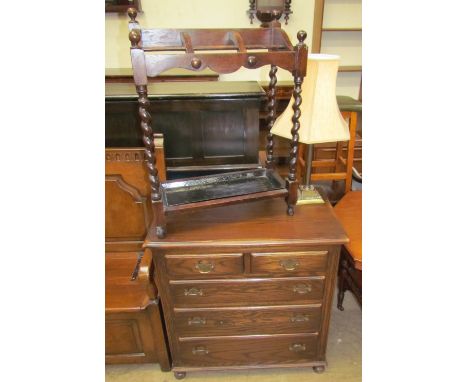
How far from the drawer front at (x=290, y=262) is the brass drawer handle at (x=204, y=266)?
17cm

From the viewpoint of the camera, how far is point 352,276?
1.79m

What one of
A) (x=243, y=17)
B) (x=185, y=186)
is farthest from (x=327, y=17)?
(x=185, y=186)

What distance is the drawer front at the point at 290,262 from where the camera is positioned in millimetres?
1264

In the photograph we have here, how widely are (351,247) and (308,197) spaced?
37cm

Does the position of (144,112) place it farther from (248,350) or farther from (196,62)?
(248,350)

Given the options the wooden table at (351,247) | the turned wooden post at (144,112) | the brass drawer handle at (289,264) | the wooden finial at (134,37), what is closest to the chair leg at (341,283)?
the wooden table at (351,247)

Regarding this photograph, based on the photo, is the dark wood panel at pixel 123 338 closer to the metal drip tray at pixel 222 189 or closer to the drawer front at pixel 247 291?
the drawer front at pixel 247 291

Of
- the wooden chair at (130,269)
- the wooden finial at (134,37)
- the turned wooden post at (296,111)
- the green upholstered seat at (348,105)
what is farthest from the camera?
the green upholstered seat at (348,105)

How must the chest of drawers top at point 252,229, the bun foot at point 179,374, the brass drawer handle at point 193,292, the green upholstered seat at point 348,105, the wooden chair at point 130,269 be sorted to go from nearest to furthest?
the chest of drawers top at point 252,229 < the brass drawer handle at point 193,292 < the wooden chair at point 130,269 < the bun foot at point 179,374 < the green upholstered seat at point 348,105

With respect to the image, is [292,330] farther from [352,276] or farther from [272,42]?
[272,42]

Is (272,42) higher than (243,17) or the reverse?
the reverse

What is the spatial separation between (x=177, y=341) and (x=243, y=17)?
3.20 metres

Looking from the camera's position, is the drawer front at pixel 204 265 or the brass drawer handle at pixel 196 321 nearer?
the drawer front at pixel 204 265

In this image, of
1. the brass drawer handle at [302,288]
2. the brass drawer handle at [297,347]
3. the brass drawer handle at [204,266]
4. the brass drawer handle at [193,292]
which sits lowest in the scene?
the brass drawer handle at [297,347]
